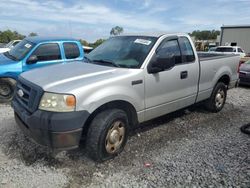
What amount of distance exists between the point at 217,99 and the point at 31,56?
16.1 feet

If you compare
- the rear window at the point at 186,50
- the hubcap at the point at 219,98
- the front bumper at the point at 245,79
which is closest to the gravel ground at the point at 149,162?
the hubcap at the point at 219,98

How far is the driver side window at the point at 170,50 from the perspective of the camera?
3.92 meters

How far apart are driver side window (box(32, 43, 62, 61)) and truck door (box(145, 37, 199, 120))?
3.73 m

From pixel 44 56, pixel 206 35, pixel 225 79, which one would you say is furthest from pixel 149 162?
pixel 206 35

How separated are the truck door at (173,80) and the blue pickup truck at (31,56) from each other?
367 centimetres

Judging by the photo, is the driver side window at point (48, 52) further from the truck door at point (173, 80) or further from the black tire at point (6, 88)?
the truck door at point (173, 80)

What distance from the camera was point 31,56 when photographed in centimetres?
620

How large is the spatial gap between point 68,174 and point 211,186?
183 centimetres

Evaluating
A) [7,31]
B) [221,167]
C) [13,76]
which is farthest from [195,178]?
[7,31]

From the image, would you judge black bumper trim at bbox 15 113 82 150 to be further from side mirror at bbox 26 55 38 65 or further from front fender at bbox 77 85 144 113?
side mirror at bbox 26 55 38 65

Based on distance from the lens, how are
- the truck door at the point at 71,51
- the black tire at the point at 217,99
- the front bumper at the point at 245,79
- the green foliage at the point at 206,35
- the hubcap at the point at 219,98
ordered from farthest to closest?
1. the green foliage at the point at 206,35
2. the front bumper at the point at 245,79
3. the truck door at the point at 71,51
4. the hubcap at the point at 219,98
5. the black tire at the point at 217,99

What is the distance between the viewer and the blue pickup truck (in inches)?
238

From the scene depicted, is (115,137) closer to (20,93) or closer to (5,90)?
(20,93)

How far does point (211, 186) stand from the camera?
2855 millimetres
